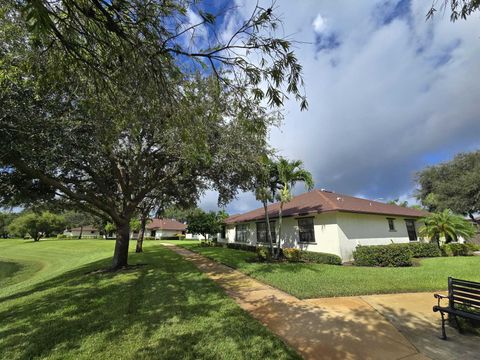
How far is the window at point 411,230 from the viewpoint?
2085 cm

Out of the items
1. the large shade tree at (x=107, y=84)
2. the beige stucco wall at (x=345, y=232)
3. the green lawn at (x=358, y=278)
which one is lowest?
the green lawn at (x=358, y=278)

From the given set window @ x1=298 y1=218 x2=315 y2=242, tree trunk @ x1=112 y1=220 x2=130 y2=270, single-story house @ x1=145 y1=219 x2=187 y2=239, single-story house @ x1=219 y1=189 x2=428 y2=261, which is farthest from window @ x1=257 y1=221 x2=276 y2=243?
single-story house @ x1=145 y1=219 x2=187 y2=239

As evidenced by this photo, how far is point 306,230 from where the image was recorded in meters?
18.7

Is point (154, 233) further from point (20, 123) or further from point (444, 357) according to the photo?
point (444, 357)

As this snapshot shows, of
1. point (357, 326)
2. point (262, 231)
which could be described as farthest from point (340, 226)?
point (357, 326)

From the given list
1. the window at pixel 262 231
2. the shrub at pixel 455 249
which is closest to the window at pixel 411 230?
the shrub at pixel 455 249

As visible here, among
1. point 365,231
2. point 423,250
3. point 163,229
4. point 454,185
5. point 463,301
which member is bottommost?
point 463,301

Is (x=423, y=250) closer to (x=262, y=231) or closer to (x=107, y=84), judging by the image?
(x=262, y=231)

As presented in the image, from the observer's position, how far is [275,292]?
28.8ft

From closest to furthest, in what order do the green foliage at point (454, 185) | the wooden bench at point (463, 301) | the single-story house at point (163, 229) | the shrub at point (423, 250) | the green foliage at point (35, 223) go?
the wooden bench at point (463, 301), the shrub at point (423, 250), the green foliage at point (454, 185), the green foliage at point (35, 223), the single-story house at point (163, 229)

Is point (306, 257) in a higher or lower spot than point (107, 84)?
lower

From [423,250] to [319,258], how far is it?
7.29m

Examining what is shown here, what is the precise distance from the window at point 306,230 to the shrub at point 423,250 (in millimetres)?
5956

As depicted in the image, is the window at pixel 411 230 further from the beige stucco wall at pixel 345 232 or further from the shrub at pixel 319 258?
the shrub at pixel 319 258
